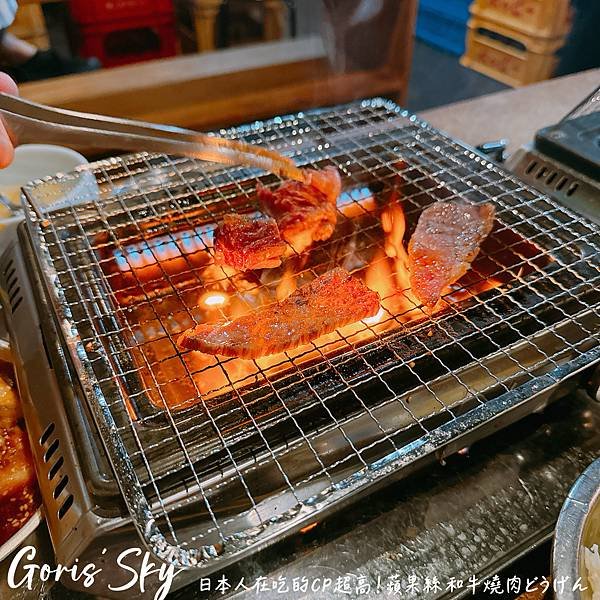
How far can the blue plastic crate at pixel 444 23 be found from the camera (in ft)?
25.5

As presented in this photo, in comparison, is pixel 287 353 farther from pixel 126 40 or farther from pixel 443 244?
pixel 126 40

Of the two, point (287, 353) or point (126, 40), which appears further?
point (126, 40)

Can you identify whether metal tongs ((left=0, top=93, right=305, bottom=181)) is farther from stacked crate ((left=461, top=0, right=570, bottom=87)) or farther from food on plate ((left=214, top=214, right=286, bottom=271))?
stacked crate ((left=461, top=0, right=570, bottom=87))

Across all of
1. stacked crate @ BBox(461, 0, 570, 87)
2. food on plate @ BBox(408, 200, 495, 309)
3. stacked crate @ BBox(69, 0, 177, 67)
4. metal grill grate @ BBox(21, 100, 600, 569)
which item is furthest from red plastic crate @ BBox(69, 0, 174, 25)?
food on plate @ BBox(408, 200, 495, 309)

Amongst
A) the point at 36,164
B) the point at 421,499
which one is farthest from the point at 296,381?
the point at 36,164

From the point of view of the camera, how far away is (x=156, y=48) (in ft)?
22.2

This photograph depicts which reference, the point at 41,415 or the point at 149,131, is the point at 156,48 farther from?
the point at 41,415

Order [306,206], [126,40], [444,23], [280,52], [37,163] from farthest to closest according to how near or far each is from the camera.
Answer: [444,23] < [126,40] < [280,52] < [37,163] < [306,206]

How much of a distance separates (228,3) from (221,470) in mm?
7034

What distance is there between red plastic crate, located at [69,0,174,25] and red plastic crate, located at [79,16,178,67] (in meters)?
0.06


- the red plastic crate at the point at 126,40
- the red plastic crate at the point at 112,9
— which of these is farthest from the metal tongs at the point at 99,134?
the red plastic crate at the point at 126,40

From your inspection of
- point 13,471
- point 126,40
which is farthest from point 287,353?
point 126,40

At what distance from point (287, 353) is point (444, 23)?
771 cm

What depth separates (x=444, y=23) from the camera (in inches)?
317
